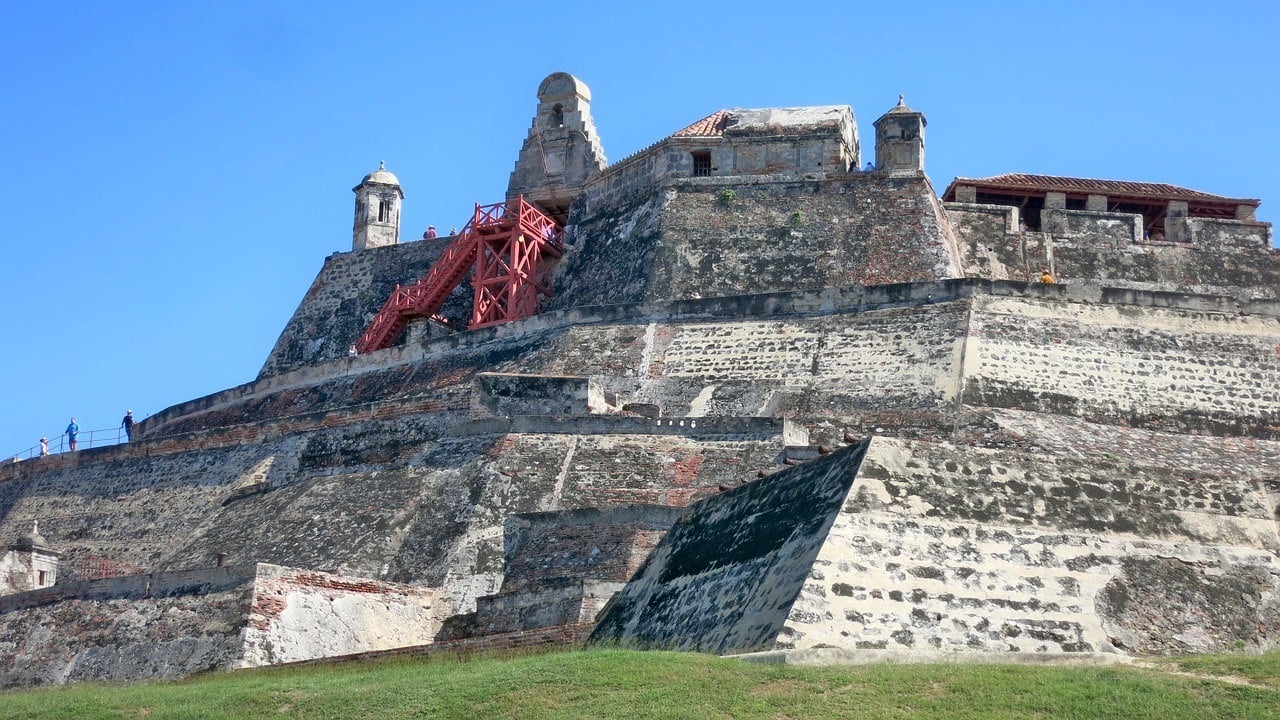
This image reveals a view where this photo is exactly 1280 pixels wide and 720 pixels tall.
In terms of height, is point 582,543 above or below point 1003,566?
above

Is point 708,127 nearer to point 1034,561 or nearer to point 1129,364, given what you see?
point 1129,364

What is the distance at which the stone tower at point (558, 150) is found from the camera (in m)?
43.6

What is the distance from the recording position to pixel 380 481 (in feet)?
95.4

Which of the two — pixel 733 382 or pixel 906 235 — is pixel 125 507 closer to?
pixel 733 382

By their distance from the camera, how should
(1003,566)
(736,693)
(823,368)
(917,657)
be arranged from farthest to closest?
(823,368) < (1003,566) < (917,657) < (736,693)

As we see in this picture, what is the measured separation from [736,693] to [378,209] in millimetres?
34668

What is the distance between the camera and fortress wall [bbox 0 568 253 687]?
2314cm

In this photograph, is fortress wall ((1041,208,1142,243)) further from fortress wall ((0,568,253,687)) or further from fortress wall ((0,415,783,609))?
fortress wall ((0,568,253,687))

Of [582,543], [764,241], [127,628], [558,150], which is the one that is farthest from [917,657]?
[558,150]

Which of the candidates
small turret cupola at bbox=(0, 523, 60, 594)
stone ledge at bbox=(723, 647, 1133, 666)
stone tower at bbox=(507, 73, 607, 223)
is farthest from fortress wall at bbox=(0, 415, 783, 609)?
stone tower at bbox=(507, 73, 607, 223)

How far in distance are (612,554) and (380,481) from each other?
7.38 metres

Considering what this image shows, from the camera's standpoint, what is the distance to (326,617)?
23.4 metres

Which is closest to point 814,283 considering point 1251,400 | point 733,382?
point 733,382

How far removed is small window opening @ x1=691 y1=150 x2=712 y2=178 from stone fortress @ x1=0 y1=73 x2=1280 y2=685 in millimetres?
82
